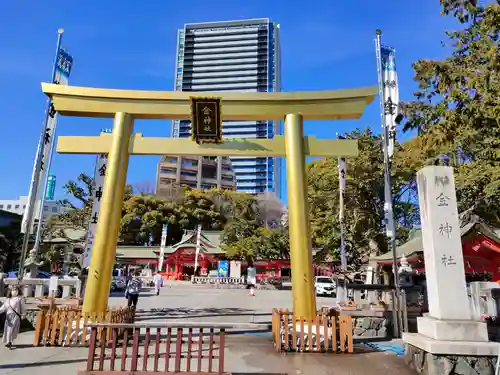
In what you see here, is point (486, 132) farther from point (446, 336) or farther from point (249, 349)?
point (249, 349)

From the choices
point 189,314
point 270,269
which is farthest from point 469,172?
point 270,269

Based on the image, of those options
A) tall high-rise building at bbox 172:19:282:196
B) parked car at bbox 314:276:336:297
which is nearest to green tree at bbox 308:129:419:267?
parked car at bbox 314:276:336:297

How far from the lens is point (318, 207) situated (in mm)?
29688

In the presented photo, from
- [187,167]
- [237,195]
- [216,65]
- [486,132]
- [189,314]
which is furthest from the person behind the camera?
[216,65]

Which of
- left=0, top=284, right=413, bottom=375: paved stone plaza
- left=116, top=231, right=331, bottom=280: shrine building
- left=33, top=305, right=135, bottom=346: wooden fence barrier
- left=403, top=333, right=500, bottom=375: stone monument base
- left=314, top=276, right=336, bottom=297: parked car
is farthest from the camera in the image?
left=116, top=231, right=331, bottom=280: shrine building

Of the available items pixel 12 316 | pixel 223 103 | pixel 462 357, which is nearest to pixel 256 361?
pixel 462 357

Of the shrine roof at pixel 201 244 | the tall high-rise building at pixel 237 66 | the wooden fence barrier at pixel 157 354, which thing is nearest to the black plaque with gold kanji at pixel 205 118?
the wooden fence barrier at pixel 157 354

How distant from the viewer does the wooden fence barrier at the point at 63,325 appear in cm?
802

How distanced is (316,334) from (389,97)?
7703 mm

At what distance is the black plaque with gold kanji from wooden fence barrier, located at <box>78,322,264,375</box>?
4.78 m

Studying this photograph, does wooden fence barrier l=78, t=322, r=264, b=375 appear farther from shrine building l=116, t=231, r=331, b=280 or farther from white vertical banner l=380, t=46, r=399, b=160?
shrine building l=116, t=231, r=331, b=280

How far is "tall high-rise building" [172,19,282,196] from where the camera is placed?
4683 inches

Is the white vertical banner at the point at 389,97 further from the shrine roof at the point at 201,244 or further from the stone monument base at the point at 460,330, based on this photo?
the shrine roof at the point at 201,244

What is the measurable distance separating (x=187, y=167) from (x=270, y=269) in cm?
5562
